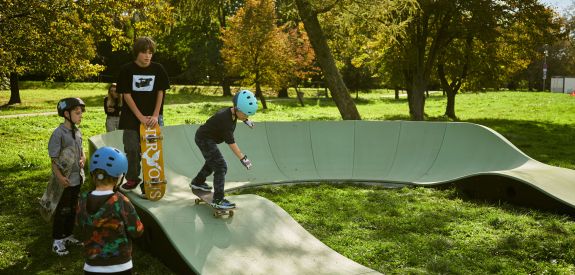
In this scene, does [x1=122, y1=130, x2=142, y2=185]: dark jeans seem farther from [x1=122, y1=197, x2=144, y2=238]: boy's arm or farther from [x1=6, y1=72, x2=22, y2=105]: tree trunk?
[x1=6, y1=72, x2=22, y2=105]: tree trunk

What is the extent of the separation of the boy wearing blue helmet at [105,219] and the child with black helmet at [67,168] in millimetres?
2192

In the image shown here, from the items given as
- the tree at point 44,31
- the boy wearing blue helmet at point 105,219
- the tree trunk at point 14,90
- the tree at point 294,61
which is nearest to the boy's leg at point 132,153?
the boy wearing blue helmet at point 105,219

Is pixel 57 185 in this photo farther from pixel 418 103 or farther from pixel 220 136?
pixel 418 103

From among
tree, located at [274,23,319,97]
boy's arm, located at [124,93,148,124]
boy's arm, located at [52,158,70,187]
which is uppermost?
tree, located at [274,23,319,97]

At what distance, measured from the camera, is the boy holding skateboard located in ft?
20.6

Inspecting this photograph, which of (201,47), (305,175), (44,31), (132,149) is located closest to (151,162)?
(132,149)

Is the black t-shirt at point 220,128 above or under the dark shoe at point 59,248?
above

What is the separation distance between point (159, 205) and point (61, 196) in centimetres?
110

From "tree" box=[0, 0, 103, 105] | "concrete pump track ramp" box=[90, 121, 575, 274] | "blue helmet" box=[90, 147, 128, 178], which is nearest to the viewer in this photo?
"blue helmet" box=[90, 147, 128, 178]

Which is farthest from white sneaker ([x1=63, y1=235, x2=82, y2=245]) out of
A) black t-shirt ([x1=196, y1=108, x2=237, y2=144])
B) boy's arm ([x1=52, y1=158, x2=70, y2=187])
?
black t-shirt ([x1=196, y1=108, x2=237, y2=144])

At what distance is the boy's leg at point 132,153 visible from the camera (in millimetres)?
6516

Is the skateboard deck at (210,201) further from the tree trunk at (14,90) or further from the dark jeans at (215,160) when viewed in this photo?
the tree trunk at (14,90)

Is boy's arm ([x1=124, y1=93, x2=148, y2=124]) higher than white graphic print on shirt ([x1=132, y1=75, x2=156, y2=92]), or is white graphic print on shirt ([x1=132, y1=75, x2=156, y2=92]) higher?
white graphic print on shirt ([x1=132, y1=75, x2=156, y2=92])

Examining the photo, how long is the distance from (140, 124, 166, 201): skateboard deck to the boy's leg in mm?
225
